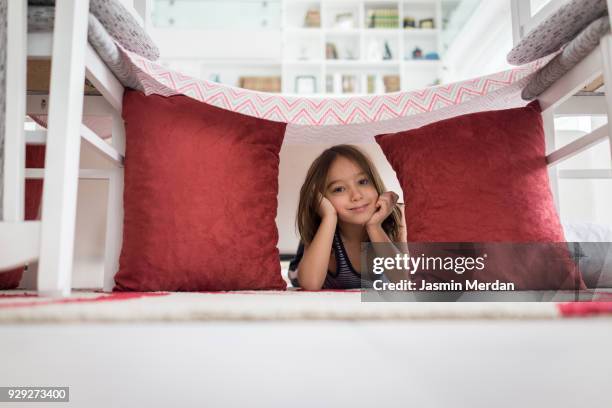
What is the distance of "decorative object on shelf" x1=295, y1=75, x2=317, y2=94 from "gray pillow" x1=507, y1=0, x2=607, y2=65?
3119 millimetres

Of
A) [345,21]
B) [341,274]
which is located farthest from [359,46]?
[341,274]

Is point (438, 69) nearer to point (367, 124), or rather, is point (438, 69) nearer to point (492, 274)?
point (367, 124)

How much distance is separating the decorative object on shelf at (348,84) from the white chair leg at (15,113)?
3582mm

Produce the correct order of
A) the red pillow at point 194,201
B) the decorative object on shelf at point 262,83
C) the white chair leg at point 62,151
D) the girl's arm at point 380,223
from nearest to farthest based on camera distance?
the white chair leg at point 62,151
the red pillow at point 194,201
the girl's arm at point 380,223
the decorative object on shelf at point 262,83

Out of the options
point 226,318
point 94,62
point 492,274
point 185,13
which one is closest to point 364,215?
point 492,274

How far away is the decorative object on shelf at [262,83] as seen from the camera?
4.09m

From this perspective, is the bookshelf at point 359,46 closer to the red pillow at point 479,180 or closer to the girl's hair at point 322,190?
the girl's hair at point 322,190

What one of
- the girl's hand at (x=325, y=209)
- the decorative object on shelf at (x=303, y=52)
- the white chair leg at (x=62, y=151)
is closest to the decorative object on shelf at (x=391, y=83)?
the decorative object on shelf at (x=303, y=52)

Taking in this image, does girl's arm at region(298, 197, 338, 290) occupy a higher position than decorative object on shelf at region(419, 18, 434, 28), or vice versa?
decorative object on shelf at region(419, 18, 434, 28)

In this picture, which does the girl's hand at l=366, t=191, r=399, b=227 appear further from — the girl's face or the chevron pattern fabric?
the chevron pattern fabric

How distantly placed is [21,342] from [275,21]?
4.08 meters

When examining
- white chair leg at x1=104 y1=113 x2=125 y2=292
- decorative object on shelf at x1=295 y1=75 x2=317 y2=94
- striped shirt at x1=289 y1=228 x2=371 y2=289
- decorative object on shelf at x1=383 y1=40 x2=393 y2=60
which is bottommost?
striped shirt at x1=289 y1=228 x2=371 y2=289

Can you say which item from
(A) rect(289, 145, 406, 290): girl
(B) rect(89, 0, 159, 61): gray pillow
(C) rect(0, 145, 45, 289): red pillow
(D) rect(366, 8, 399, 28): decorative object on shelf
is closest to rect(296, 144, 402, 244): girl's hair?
(A) rect(289, 145, 406, 290): girl

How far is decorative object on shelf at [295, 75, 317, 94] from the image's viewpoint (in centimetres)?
→ 411
